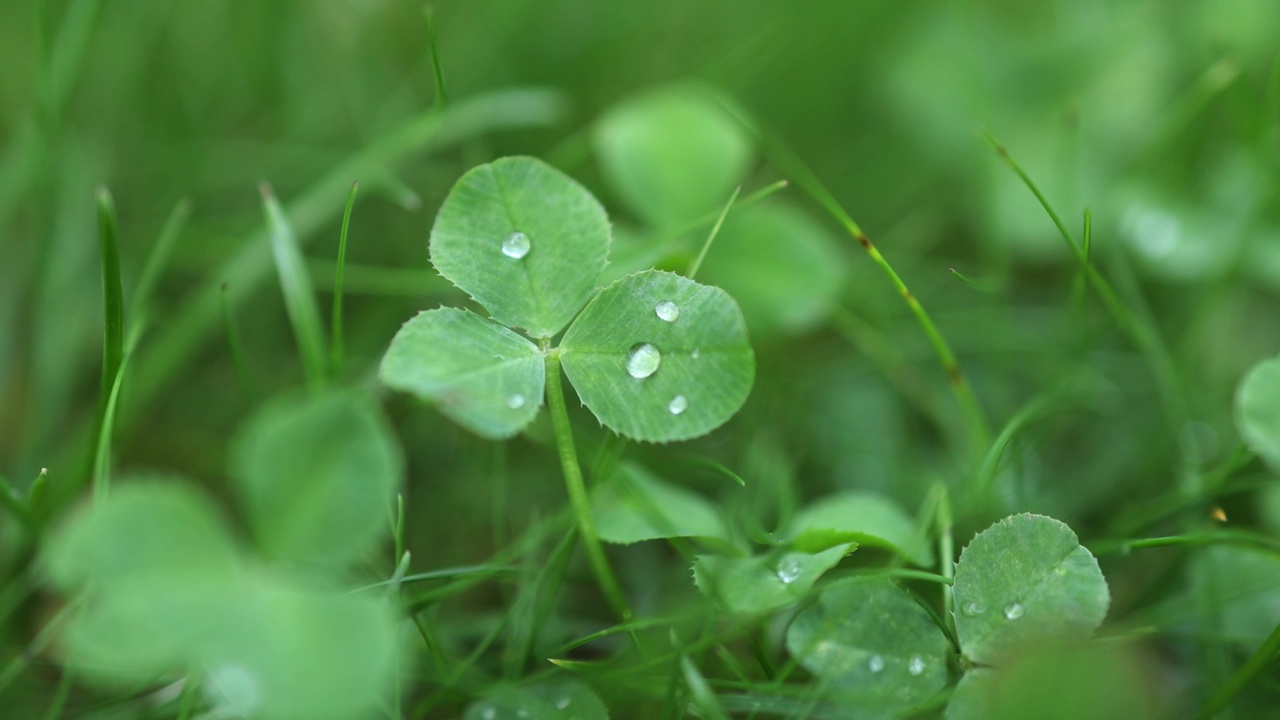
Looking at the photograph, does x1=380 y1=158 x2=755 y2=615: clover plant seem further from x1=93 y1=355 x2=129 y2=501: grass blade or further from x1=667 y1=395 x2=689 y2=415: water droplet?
x1=93 y1=355 x2=129 y2=501: grass blade

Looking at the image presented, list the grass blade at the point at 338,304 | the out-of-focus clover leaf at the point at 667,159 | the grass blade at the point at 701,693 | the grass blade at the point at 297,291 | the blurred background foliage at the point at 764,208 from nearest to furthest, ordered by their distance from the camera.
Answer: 1. the grass blade at the point at 701,693
2. the grass blade at the point at 338,304
3. the grass blade at the point at 297,291
4. the blurred background foliage at the point at 764,208
5. the out-of-focus clover leaf at the point at 667,159

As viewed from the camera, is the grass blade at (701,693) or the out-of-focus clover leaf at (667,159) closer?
the grass blade at (701,693)

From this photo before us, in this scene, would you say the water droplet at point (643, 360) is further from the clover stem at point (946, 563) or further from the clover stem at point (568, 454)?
the clover stem at point (946, 563)

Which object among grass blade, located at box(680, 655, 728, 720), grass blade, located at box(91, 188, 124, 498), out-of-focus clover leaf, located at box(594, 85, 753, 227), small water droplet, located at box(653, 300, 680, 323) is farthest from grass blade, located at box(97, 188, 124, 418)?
out-of-focus clover leaf, located at box(594, 85, 753, 227)

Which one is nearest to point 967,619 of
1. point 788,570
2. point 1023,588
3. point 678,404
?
point 1023,588

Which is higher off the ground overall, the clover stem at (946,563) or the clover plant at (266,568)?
the clover plant at (266,568)

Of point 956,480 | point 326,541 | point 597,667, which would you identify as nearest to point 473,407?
point 326,541

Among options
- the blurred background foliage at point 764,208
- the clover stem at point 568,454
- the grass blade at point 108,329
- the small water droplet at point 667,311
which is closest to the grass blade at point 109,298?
the grass blade at point 108,329
